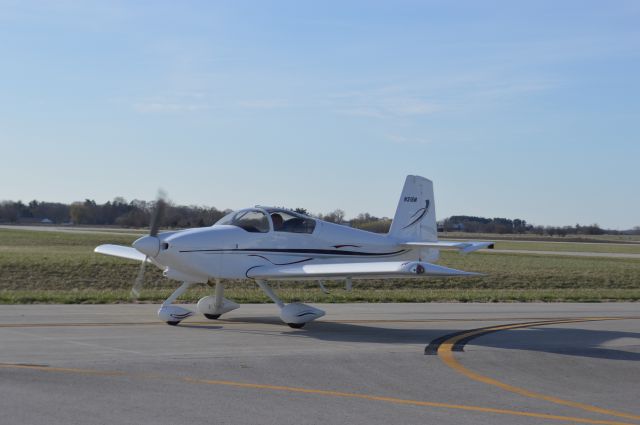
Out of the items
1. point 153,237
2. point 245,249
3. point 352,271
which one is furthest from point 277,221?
point 153,237

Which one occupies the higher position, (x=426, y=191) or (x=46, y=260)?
(x=426, y=191)

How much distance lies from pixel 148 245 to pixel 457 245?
5.73 m

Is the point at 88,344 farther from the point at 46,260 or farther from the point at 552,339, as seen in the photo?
the point at 46,260

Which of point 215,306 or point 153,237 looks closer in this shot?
point 153,237

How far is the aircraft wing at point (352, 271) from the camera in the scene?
13.2 metres

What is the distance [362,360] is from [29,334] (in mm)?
5291

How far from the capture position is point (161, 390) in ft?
27.7

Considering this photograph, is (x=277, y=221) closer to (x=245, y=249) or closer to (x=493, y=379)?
(x=245, y=249)

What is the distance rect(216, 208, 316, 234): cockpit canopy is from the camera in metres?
15.6

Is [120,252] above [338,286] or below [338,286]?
above

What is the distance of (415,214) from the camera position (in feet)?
60.0

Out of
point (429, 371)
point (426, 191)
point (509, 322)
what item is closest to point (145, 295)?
point (426, 191)

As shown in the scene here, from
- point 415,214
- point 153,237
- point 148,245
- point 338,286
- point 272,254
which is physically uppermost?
point 415,214

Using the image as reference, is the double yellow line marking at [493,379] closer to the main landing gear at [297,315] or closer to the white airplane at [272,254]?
the white airplane at [272,254]
